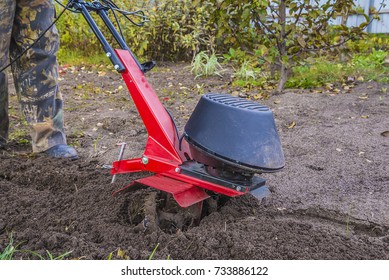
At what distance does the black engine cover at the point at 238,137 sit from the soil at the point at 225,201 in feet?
0.91

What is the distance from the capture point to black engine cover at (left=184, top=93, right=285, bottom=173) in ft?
6.28

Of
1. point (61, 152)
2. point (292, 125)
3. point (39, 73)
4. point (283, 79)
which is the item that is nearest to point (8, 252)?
point (61, 152)

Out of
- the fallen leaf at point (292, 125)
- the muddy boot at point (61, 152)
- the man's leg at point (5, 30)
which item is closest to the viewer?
the man's leg at point (5, 30)

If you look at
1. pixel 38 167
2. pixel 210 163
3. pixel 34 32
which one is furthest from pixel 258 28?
pixel 210 163

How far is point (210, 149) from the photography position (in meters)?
1.96

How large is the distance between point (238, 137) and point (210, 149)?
0.12 meters

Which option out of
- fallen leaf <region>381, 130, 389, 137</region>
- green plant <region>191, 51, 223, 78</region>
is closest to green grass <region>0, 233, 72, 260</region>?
fallen leaf <region>381, 130, 389, 137</region>

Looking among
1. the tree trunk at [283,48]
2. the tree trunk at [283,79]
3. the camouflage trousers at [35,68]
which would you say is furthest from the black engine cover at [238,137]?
the tree trunk at [283,79]

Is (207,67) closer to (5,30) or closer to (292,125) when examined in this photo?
(292,125)

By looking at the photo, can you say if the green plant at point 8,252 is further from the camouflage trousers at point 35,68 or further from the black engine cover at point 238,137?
A: the camouflage trousers at point 35,68

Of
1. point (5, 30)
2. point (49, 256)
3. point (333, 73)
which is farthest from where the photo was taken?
point (333, 73)

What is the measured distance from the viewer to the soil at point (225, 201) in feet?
6.22

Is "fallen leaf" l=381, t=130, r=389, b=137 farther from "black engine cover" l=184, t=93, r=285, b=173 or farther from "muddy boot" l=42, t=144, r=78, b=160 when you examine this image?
"muddy boot" l=42, t=144, r=78, b=160

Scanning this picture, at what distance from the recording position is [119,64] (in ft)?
7.78
